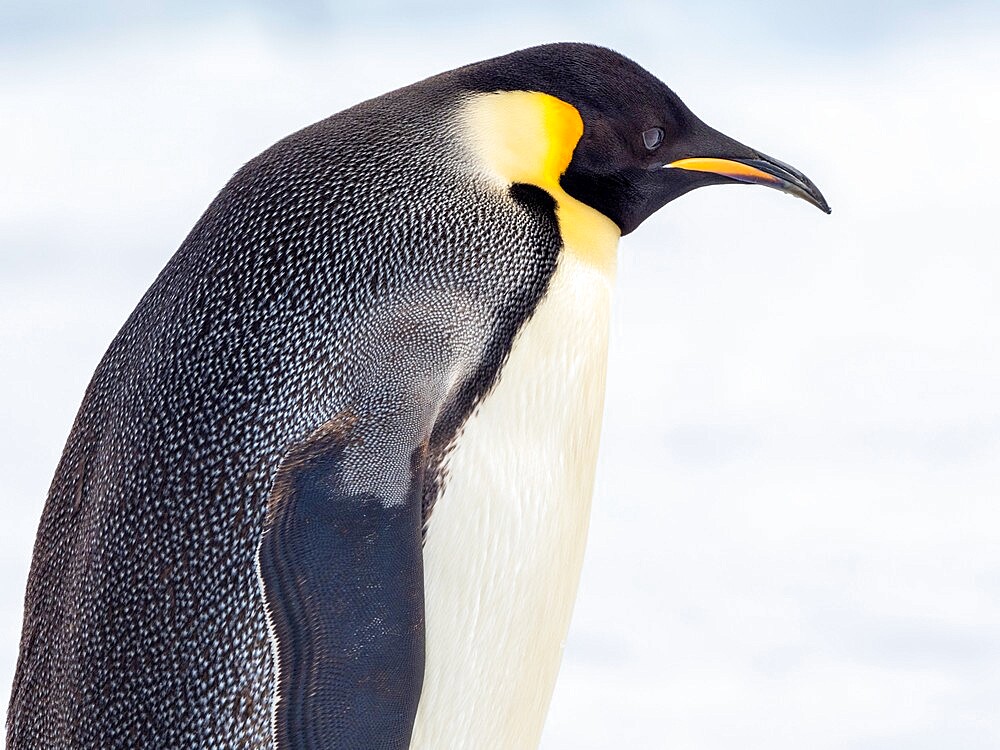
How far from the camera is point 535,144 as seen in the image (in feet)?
5.54

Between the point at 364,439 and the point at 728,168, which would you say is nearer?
the point at 364,439

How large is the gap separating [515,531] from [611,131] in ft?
1.77

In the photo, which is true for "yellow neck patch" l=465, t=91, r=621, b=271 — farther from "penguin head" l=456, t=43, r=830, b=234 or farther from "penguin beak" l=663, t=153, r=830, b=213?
"penguin beak" l=663, t=153, r=830, b=213

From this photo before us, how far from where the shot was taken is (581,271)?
1696mm

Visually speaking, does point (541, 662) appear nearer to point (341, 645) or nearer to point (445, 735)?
point (445, 735)

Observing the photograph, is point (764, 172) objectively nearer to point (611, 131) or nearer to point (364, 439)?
point (611, 131)

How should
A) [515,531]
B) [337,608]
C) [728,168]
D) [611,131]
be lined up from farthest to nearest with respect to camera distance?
[728,168], [611,131], [515,531], [337,608]

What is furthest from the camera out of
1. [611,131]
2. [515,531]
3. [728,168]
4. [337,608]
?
[728,168]

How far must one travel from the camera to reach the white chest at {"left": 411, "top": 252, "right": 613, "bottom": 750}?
157cm

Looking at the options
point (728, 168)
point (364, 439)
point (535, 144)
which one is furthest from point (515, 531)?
point (728, 168)

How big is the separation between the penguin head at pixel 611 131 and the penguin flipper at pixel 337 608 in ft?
1.65

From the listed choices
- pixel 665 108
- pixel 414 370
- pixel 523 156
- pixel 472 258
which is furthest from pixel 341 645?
pixel 665 108

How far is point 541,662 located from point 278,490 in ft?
1.58

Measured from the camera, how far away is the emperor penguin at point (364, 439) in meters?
1.42
